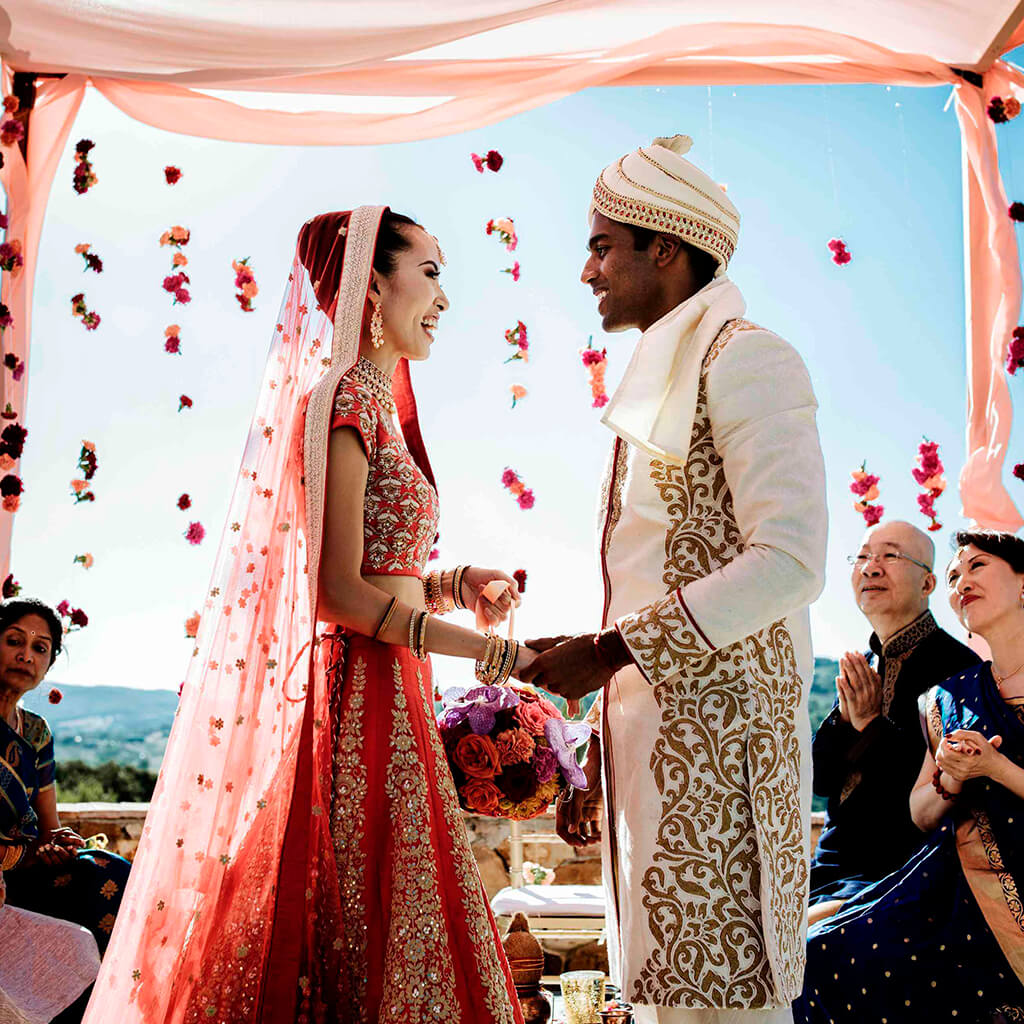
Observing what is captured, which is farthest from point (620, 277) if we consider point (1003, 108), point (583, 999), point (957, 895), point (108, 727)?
point (108, 727)

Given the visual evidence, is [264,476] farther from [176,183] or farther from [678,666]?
[176,183]

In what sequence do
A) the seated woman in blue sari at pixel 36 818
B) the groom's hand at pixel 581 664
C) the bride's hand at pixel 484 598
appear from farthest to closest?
1. the seated woman in blue sari at pixel 36 818
2. the bride's hand at pixel 484 598
3. the groom's hand at pixel 581 664

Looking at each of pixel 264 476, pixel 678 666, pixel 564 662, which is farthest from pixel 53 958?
pixel 678 666

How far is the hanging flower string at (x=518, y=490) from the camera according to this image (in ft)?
14.7

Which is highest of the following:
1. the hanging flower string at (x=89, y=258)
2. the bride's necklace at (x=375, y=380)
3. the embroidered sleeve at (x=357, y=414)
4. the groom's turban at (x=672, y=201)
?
the hanging flower string at (x=89, y=258)

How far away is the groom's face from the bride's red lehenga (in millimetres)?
540

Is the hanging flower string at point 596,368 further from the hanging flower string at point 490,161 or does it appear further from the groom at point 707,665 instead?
the groom at point 707,665

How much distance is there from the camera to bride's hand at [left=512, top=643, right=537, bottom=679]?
200 cm

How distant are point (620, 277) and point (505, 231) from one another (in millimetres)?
2454

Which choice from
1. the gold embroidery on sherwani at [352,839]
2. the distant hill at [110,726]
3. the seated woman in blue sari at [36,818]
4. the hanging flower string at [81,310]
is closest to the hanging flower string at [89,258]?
the hanging flower string at [81,310]

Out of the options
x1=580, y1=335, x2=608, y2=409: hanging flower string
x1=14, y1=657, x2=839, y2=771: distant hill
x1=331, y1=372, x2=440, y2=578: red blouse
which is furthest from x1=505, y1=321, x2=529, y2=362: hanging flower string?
x1=14, y1=657, x2=839, y2=771: distant hill

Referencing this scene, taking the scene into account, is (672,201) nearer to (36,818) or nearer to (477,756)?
(477,756)

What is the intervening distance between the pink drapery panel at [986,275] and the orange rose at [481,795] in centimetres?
236

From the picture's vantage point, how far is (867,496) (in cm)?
427
